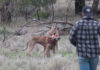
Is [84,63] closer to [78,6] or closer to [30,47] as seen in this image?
[30,47]

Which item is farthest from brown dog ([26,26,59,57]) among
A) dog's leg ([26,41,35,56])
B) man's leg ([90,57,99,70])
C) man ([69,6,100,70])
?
man ([69,6,100,70])

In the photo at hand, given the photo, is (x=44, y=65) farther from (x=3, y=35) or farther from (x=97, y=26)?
(x=3, y=35)

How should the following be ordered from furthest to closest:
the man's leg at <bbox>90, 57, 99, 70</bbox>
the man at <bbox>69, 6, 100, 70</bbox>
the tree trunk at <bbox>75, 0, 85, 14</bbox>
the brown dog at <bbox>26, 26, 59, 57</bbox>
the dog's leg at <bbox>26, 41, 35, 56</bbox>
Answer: the tree trunk at <bbox>75, 0, 85, 14</bbox>
the dog's leg at <bbox>26, 41, 35, 56</bbox>
the brown dog at <bbox>26, 26, 59, 57</bbox>
the man's leg at <bbox>90, 57, 99, 70</bbox>
the man at <bbox>69, 6, 100, 70</bbox>

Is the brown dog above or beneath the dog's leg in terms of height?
above

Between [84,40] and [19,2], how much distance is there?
1486 cm

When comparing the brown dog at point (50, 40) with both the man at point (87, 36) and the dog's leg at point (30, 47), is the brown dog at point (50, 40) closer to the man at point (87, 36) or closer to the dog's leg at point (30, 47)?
the dog's leg at point (30, 47)

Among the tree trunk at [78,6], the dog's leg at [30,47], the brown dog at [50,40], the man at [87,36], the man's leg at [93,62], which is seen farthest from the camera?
the tree trunk at [78,6]

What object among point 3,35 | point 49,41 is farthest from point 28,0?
point 49,41

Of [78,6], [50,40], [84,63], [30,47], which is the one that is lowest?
[30,47]

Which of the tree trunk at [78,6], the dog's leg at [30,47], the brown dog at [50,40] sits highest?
the tree trunk at [78,6]

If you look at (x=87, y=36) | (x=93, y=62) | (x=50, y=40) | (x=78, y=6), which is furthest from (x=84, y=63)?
(x=78, y=6)

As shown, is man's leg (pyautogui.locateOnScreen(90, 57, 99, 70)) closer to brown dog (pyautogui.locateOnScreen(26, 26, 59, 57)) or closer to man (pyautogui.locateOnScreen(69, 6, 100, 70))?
man (pyautogui.locateOnScreen(69, 6, 100, 70))

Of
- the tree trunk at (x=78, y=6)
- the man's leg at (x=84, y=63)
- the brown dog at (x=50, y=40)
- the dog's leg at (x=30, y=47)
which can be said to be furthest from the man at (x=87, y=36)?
the tree trunk at (x=78, y=6)

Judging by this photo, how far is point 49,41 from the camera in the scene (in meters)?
9.16
